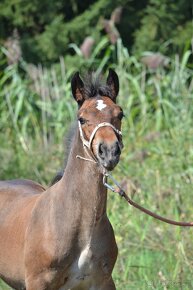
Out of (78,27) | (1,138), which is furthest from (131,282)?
(78,27)

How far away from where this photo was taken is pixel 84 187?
6316mm

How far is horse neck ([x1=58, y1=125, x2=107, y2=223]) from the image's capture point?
20.5ft

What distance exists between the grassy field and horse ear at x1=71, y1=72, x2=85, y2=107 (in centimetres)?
173

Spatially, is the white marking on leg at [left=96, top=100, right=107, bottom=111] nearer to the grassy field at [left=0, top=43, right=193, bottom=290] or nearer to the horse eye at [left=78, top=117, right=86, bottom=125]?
the horse eye at [left=78, top=117, right=86, bottom=125]

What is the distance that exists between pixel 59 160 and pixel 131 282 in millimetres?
3693

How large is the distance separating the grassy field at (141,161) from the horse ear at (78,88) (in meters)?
1.73

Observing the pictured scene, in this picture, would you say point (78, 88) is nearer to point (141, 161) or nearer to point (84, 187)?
point (84, 187)

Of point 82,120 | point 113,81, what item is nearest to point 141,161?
point 113,81

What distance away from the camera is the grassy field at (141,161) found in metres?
8.75

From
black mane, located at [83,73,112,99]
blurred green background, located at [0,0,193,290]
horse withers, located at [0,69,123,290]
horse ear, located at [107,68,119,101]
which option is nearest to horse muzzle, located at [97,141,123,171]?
horse withers, located at [0,69,123,290]

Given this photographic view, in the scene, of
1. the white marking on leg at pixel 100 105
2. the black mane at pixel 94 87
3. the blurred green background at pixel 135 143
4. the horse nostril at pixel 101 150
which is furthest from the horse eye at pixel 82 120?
the blurred green background at pixel 135 143

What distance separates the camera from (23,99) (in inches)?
517

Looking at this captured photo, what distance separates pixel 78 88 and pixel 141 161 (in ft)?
16.2

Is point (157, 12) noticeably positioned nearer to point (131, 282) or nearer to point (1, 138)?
point (1, 138)
